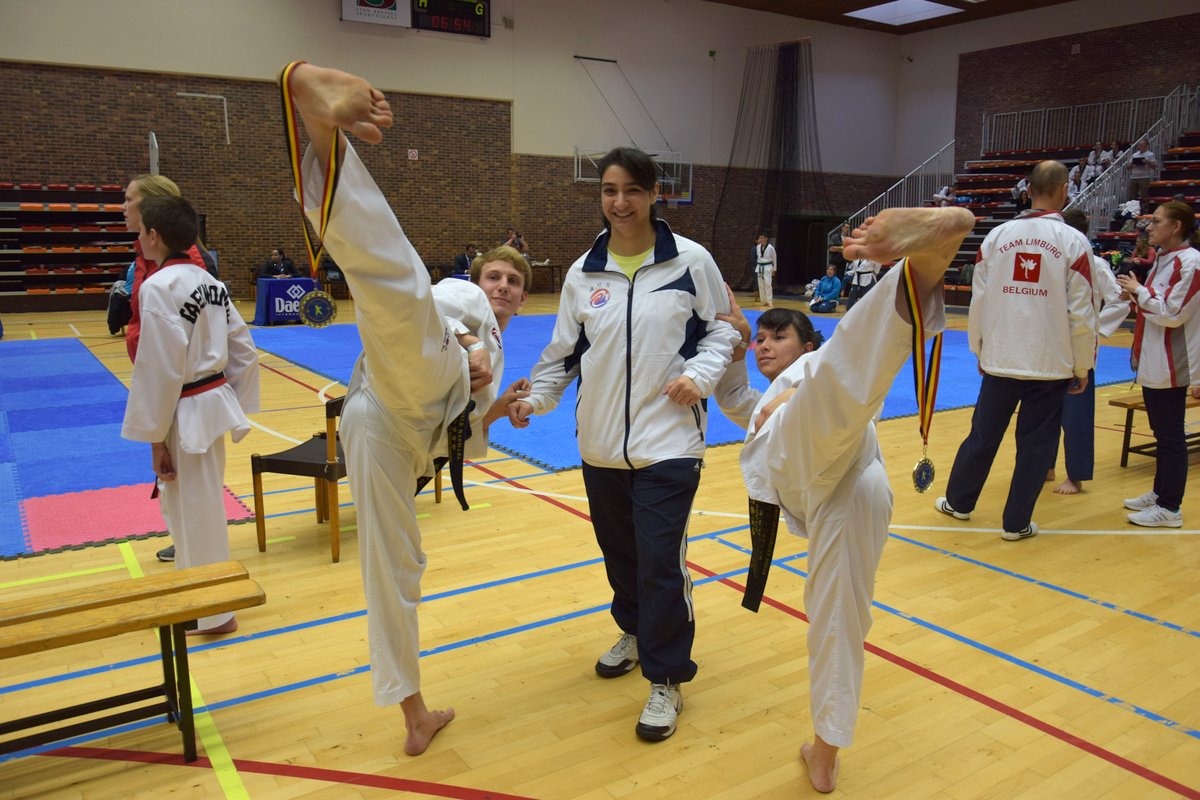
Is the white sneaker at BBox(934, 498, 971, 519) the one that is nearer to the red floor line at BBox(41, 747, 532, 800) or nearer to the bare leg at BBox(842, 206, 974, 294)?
the red floor line at BBox(41, 747, 532, 800)

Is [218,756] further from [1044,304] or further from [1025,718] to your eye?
[1044,304]

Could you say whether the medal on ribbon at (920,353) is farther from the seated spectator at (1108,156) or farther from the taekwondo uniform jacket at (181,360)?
the seated spectator at (1108,156)

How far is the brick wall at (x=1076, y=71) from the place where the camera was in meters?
19.4

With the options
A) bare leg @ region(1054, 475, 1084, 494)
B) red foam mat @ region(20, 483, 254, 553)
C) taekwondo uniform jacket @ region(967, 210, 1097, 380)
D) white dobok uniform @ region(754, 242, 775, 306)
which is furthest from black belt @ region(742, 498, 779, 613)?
white dobok uniform @ region(754, 242, 775, 306)

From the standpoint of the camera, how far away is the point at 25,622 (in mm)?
2514

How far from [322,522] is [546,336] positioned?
8.39 meters

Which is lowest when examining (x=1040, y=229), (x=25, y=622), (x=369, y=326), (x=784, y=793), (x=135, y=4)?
(x=784, y=793)

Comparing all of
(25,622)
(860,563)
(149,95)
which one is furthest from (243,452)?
(149,95)

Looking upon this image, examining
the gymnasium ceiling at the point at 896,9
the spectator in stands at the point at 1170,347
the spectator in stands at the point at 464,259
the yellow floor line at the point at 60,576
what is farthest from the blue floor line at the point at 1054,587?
the gymnasium ceiling at the point at 896,9

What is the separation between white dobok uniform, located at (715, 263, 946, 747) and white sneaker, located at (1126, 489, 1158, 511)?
3751mm

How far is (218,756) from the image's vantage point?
267 cm

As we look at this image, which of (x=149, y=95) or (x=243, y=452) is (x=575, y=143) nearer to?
(x=149, y=95)

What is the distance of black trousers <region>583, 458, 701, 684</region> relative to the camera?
2.72m

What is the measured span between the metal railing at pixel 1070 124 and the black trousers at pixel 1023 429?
18.7 meters
